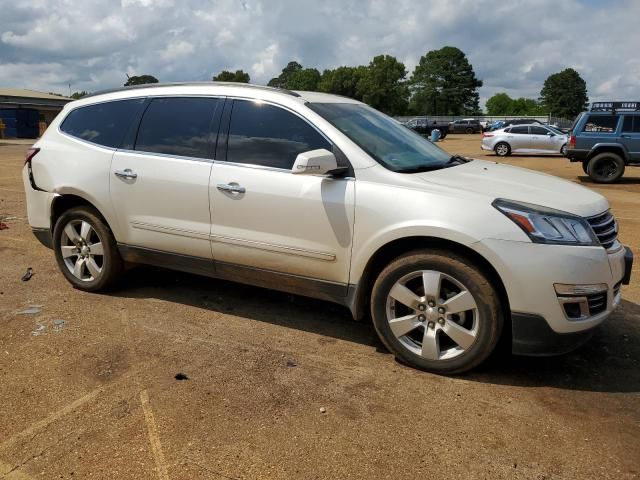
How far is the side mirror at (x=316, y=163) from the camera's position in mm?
3498

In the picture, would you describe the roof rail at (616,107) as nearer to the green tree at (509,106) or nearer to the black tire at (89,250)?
the black tire at (89,250)

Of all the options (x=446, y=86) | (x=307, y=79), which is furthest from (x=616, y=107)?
(x=307, y=79)

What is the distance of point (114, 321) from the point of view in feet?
14.4

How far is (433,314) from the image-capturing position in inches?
137

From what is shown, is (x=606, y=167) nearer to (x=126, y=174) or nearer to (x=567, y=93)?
(x=126, y=174)

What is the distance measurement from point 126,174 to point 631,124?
1415 cm

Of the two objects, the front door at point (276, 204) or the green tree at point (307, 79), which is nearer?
the front door at point (276, 204)

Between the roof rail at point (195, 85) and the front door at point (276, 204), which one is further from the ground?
the roof rail at point (195, 85)

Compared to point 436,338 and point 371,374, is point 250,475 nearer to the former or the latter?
point 371,374

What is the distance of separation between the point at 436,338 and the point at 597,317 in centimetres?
95

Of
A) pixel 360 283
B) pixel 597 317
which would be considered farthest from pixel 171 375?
pixel 597 317

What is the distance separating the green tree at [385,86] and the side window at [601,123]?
74449mm

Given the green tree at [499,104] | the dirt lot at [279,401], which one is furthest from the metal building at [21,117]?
the green tree at [499,104]

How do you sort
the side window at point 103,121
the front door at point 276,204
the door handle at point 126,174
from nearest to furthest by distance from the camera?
the front door at point 276,204 < the door handle at point 126,174 < the side window at point 103,121
